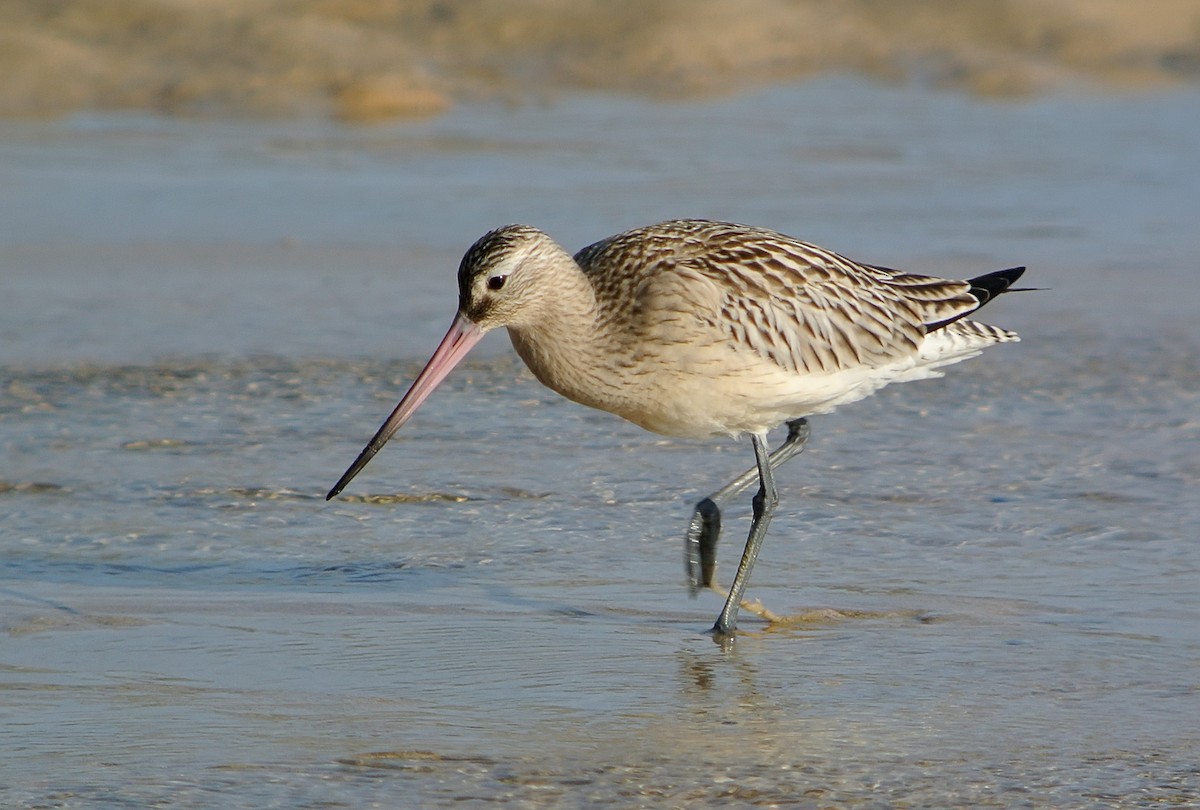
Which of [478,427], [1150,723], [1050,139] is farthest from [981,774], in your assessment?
[1050,139]

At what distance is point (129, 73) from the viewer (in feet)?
49.2

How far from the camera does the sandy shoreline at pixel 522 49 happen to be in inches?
582

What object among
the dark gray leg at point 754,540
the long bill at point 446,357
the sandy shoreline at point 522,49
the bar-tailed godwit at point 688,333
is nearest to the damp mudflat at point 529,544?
the dark gray leg at point 754,540

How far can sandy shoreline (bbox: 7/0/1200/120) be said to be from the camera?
48.5 ft

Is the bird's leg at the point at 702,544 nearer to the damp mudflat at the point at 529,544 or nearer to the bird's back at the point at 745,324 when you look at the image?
the damp mudflat at the point at 529,544

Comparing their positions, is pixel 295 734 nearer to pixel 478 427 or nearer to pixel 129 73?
pixel 478 427

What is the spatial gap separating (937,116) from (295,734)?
11.6m

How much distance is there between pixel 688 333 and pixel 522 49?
1130 cm

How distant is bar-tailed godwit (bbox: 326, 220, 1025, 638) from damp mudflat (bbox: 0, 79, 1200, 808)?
17.5 inches

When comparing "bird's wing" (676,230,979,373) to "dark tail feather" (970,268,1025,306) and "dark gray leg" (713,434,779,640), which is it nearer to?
"dark tail feather" (970,268,1025,306)

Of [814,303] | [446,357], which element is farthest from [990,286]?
[446,357]

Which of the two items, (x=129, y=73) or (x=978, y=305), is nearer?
(x=978, y=305)

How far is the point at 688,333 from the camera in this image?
5727mm

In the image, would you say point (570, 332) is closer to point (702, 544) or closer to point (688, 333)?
point (688, 333)
